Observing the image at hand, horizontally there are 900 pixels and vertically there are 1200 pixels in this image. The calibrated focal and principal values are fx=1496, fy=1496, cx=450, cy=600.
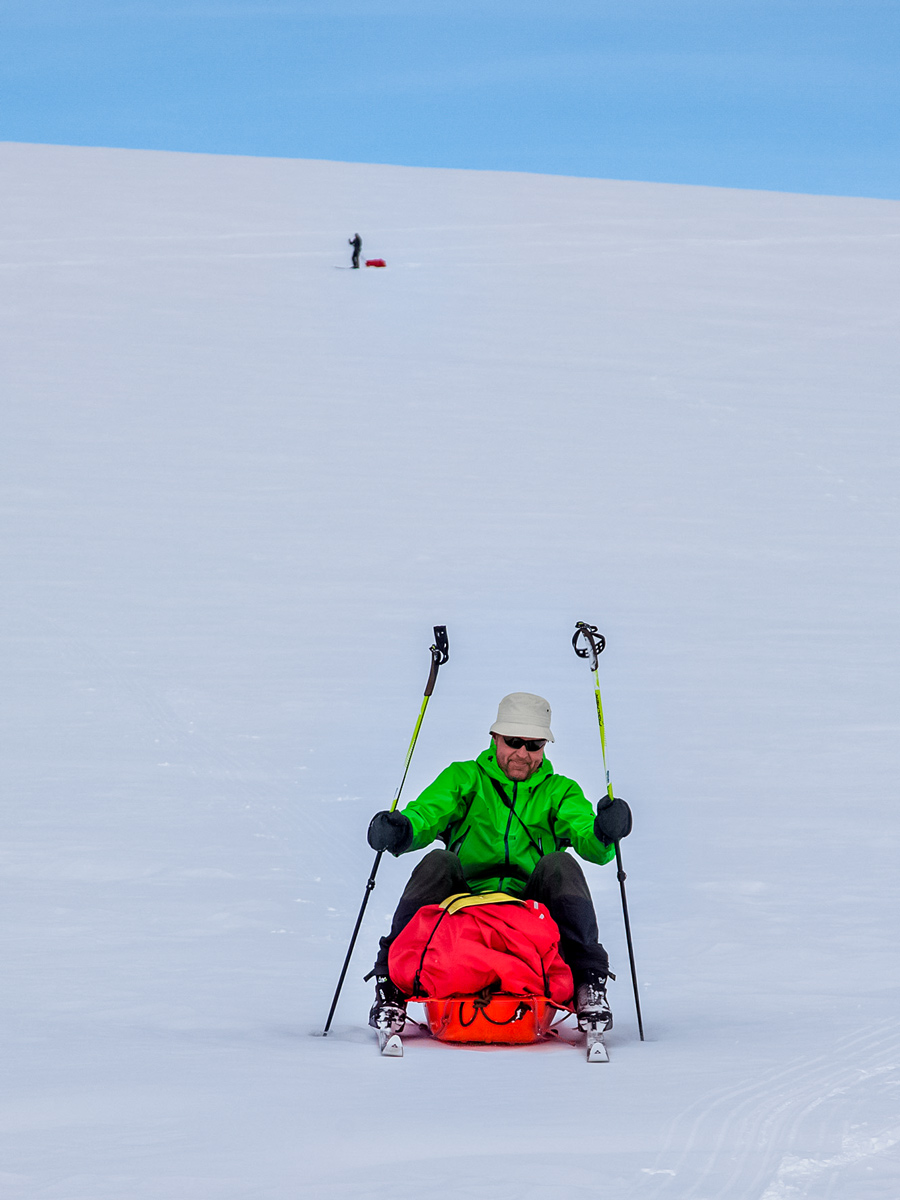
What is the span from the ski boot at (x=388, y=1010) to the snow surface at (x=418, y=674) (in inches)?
3.7

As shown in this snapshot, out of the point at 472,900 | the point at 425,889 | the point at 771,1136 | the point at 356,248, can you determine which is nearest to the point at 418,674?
the point at 425,889

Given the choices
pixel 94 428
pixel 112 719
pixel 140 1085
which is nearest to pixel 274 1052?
pixel 140 1085

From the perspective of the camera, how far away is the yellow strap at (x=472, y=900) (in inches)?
156

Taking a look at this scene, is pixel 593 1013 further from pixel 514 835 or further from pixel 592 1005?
pixel 514 835

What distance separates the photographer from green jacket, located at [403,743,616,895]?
425 cm

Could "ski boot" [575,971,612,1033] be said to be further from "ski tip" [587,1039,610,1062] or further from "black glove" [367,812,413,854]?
"black glove" [367,812,413,854]

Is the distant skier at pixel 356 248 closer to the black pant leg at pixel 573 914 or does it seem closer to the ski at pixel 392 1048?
the black pant leg at pixel 573 914

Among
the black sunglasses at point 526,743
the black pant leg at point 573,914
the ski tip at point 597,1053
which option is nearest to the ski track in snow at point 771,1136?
the ski tip at point 597,1053

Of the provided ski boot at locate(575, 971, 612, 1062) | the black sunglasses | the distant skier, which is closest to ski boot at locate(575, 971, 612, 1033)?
ski boot at locate(575, 971, 612, 1062)

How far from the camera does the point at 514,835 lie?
4.32m

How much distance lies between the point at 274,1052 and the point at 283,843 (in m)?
2.28

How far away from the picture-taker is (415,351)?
1511 centimetres

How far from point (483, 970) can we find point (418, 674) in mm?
4229

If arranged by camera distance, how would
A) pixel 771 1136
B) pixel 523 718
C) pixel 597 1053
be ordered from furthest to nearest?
pixel 523 718, pixel 597 1053, pixel 771 1136
